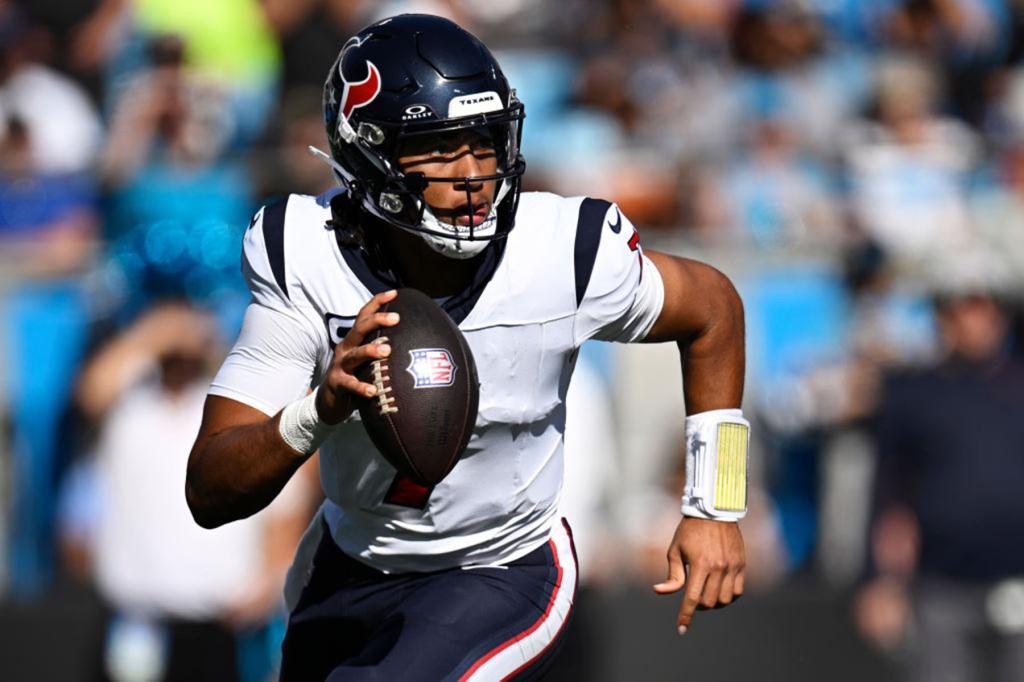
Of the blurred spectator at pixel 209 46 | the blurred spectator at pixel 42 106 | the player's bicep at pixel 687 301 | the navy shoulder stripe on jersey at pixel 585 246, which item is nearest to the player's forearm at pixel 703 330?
the player's bicep at pixel 687 301

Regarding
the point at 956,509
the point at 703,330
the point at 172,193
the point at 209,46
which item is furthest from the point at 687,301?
the point at 209,46

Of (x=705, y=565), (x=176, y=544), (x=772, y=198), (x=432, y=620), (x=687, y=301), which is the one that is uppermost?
(x=772, y=198)

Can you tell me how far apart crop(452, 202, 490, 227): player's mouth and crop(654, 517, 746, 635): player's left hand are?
2.82ft

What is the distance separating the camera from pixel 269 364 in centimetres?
341

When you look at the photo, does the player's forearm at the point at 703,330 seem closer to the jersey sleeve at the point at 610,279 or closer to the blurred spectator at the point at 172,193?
the jersey sleeve at the point at 610,279

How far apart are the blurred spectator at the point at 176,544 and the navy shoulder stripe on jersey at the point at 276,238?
2.81m

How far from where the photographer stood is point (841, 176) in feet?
26.0

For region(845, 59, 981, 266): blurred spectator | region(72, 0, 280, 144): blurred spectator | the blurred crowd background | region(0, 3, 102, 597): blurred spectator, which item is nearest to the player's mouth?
the blurred crowd background

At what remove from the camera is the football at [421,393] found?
305cm

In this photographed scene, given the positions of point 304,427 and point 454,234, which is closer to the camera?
point 304,427

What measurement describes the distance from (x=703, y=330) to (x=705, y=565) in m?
0.53

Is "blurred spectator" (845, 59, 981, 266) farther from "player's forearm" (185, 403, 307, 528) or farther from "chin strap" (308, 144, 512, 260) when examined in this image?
"player's forearm" (185, 403, 307, 528)

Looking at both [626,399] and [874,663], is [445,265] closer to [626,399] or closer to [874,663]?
[626,399]

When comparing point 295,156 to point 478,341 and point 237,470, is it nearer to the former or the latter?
point 478,341
